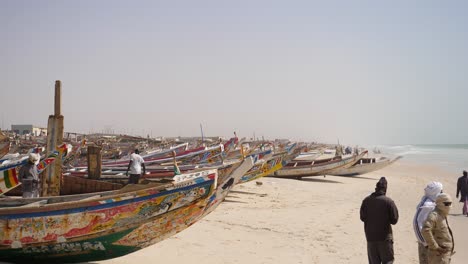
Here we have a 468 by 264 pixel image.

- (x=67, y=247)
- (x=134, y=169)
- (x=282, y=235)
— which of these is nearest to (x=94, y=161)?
(x=134, y=169)

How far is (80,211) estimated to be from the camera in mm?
5961

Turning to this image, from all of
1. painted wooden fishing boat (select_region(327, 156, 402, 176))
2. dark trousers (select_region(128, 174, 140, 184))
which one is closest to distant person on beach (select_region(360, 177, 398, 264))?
dark trousers (select_region(128, 174, 140, 184))

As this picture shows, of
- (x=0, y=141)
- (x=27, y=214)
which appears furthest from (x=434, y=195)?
(x=0, y=141)

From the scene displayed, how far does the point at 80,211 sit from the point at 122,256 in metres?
1.58

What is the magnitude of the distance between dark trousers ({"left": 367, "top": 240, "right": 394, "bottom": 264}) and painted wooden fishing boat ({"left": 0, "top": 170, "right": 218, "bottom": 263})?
253cm

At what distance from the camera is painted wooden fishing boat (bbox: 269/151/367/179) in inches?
876

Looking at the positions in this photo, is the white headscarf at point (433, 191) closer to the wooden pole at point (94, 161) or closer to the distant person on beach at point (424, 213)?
the distant person on beach at point (424, 213)

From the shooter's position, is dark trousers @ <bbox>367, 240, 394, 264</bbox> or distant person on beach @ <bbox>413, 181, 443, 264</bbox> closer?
distant person on beach @ <bbox>413, 181, 443, 264</bbox>

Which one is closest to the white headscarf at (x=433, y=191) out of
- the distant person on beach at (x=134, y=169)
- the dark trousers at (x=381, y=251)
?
the dark trousers at (x=381, y=251)

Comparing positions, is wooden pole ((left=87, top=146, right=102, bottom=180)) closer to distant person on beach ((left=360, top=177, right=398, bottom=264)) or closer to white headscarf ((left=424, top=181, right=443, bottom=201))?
distant person on beach ((left=360, top=177, right=398, bottom=264))

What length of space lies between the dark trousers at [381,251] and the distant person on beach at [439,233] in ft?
2.28

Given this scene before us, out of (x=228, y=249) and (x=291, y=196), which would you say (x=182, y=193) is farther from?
(x=291, y=196)

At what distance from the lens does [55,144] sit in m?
8.51

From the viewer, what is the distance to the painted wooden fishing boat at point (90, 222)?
594 centimetres
